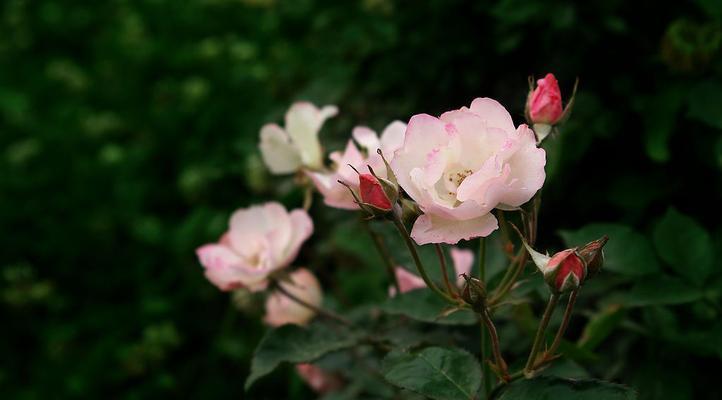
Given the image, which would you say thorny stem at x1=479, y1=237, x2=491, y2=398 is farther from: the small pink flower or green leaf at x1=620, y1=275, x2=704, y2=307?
green leaf at x1=620, y1=275, x2=704, y2=307

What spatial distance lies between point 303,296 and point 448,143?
565mm

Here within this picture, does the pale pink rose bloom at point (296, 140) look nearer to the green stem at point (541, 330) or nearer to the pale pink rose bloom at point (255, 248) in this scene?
the pale pink rose bloom at point (255, 248)

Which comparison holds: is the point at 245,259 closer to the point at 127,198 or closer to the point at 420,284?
the point at 420,284

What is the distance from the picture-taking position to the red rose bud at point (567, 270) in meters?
0.75

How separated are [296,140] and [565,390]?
0.54m

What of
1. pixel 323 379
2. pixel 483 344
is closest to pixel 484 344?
pixel 483 344

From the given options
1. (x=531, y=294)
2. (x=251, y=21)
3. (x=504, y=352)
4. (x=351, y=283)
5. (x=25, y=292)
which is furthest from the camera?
(x=251, y=21)

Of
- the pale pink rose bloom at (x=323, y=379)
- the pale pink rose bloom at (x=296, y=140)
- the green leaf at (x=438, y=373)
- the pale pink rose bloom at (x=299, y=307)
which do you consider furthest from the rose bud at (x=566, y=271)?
the pale pink rose bloom at (x=323, y=379)

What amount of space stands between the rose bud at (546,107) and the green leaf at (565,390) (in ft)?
0.88

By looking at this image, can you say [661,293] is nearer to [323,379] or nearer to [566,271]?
[566,271]

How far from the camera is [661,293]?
1.11 metres

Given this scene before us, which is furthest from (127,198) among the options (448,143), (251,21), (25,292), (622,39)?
(448,143)

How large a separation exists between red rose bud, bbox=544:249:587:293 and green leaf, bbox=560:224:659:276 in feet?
1.22

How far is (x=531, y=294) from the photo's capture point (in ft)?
3.71
